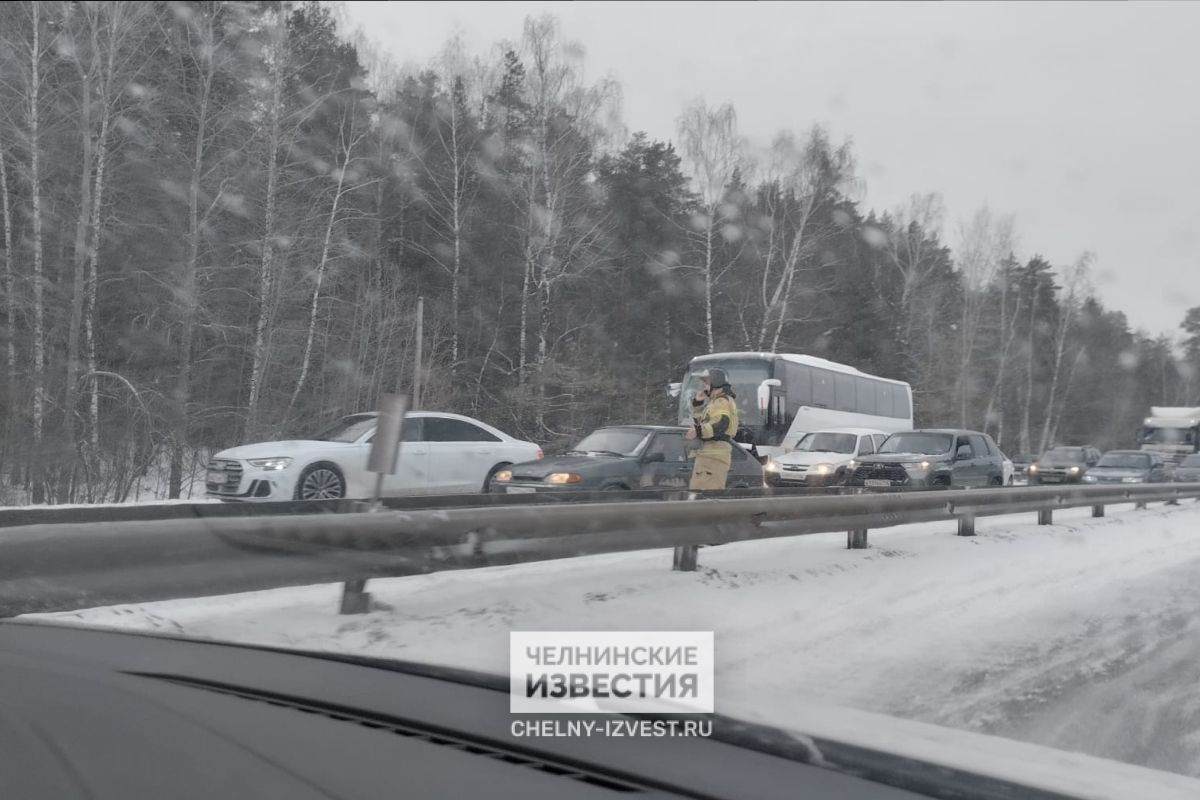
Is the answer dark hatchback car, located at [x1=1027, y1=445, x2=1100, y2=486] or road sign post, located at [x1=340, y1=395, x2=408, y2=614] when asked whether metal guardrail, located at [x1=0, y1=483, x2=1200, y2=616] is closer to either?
road sign post, located at [x1=340, y1=395, x2=408, y2=614]

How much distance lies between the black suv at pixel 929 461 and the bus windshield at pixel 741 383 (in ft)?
11.5

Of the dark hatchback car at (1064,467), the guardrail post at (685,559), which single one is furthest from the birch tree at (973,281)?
the dark hatchback car at (1064,467)

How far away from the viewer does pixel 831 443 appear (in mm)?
18125

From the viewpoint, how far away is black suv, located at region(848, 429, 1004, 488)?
1662cm

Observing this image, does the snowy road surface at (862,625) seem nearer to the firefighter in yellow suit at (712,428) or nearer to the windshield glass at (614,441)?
the firefighter in yellow suit at (712,428)

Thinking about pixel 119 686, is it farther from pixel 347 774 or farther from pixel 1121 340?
pixel 1121 340

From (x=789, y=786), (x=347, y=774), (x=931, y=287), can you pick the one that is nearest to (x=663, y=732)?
(x=789, y=786)

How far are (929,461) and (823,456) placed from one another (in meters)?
1.85

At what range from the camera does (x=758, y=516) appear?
7.52m

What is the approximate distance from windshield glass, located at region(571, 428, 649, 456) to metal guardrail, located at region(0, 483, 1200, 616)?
407cm

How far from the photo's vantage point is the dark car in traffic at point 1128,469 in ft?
94.7

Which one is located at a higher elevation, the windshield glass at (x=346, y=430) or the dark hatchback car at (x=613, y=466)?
the windshield glass at (x=346, y=430)

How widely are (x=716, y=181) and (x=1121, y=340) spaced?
17.2 ft

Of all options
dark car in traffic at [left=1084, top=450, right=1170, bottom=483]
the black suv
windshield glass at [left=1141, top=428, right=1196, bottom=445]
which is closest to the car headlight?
the black suv
